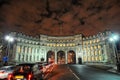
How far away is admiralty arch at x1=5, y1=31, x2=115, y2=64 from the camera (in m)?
77.6

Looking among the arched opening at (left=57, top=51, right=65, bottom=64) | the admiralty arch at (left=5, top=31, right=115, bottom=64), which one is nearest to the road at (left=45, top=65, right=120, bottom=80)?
the admiralty arch at (left=5, top=31, right=115, bottom=64)

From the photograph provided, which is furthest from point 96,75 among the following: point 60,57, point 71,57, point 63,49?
point 60,57

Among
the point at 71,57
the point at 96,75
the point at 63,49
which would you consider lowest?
the point at 96,75

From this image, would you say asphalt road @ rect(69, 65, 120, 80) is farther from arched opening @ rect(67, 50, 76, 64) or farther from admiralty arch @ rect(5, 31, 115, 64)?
arched opening @ rect(67, 50, 76, 64)

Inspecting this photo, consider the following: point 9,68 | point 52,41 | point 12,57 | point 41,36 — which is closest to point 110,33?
point 52,41

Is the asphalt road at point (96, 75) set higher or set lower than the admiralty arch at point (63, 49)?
lower

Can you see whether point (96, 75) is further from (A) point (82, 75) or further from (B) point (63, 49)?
(B) point (63, 49)

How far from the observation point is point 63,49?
324 feet

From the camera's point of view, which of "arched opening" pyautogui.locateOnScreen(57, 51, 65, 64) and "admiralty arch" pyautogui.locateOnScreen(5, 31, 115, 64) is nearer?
"admiralty arch" pyautogui.locateOnScreen(5, 31, 115, 64)

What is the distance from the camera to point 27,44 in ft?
281

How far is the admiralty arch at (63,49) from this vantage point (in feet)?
254

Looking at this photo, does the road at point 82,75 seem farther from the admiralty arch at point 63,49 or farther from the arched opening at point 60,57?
the arched opening at point 60,57

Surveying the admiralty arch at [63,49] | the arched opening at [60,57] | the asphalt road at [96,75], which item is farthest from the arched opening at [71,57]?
the asphalt road at [96,75]

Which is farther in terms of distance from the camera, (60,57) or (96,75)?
(60,57)
